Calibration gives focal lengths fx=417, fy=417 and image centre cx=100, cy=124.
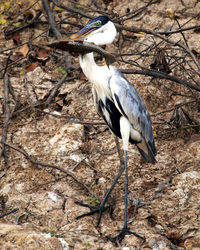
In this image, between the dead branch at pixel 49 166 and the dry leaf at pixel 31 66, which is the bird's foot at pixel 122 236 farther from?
the dry leaf at pixel 31 66

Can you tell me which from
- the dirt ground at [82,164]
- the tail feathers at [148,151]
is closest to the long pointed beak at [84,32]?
the dirt ground at [82,164]

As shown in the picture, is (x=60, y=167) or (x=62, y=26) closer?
(x=60, y=167)

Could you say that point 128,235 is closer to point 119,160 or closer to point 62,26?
point 119,160

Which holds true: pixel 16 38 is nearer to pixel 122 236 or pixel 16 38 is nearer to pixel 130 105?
pixel 130 105

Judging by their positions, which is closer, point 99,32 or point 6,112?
point 99,32

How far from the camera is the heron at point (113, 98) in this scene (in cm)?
375

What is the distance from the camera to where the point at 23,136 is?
15.8ft

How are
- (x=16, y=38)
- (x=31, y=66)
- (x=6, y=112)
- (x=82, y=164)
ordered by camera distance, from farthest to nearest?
(x=16, y=38), (x=31, y=66), (x=6, y=112), (x=82, y=164)

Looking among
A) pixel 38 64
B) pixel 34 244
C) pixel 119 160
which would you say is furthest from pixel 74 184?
pixel 38 64

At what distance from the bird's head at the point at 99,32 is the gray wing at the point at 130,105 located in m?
0.28

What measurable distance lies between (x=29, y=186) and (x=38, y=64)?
2090 millimetres

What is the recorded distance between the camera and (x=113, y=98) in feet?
12.4

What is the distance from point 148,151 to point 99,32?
1.27 meters

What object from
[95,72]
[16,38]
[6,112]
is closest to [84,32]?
[95,72]
